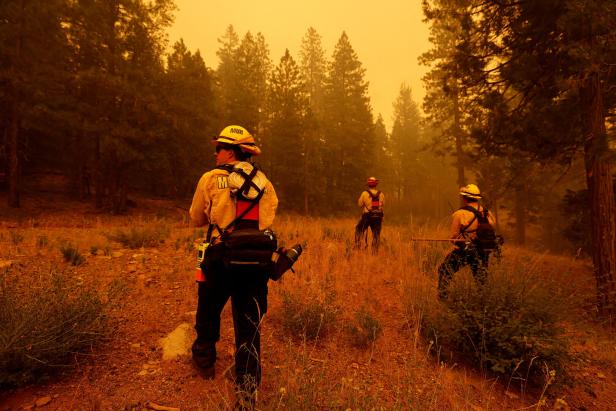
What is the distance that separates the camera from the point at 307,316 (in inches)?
157

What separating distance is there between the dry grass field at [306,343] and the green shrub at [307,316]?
0.05 ft

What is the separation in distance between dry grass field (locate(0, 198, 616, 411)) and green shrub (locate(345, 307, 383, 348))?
0.06ft

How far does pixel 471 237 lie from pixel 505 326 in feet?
5.85

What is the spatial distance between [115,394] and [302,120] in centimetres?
2125

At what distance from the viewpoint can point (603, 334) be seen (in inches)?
188

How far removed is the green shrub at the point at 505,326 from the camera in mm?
3334

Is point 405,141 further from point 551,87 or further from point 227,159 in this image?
point 227,159

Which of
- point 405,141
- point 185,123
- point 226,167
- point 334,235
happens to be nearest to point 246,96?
point 185,123

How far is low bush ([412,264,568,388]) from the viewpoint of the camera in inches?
131

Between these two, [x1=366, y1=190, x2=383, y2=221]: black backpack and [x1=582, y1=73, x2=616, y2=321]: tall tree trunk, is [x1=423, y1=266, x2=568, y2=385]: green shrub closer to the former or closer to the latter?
[x1=582, y1=73, x2=616, y2=321]: tall tree trunk

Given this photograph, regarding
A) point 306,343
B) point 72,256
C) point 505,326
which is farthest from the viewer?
point 72,256

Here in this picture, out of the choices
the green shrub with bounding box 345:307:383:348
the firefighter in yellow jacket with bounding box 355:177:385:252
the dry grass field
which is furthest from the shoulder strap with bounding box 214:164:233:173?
the firefighter in yellow jacket with bounding box 355:177:385:252

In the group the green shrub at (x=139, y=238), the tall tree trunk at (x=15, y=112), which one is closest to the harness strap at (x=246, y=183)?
the green shrub at (x=139, y=238)

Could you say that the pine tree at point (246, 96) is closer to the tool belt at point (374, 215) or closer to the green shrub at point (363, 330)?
the tool belt at point (374, 215)
